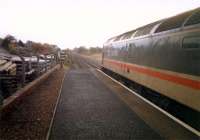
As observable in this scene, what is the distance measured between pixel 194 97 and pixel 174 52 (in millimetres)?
2109

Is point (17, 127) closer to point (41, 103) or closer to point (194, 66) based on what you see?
point (41, 103)

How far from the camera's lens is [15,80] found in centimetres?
1385

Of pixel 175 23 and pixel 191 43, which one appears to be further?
pixel 175 23

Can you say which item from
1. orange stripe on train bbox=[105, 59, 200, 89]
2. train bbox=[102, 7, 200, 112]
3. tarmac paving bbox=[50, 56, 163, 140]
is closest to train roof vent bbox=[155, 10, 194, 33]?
train bbox=[102, 7, 200, 112]

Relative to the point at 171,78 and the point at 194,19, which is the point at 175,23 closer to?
the point at 194,19

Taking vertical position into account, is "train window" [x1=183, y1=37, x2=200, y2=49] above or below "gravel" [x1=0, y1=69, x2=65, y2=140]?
above

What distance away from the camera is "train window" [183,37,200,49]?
856cm

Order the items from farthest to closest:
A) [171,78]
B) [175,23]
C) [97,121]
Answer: [175,23], [171,78], [97,121]

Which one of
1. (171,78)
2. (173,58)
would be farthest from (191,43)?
(171,78)

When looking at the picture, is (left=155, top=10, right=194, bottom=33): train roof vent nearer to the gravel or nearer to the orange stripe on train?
the orange stripe on train

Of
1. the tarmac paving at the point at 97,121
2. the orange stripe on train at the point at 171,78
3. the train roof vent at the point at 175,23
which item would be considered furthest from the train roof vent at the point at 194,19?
the tarmac paving at the point at 97,121

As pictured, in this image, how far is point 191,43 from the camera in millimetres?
8969

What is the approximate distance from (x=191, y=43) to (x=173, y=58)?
1.36 m

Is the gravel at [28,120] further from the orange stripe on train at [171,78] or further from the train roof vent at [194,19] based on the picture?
the train roof vent at [194,19]
